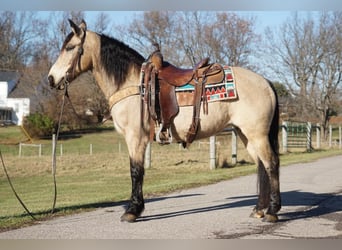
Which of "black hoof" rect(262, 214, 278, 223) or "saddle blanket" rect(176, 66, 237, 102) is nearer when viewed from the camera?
"black hoof" rect(262, 214, 278, 223)

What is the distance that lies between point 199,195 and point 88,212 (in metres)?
2.82

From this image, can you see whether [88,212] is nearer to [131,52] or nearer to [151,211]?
[151,211]

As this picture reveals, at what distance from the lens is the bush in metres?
43.9

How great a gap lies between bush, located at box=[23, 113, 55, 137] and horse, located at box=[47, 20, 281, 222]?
3811cm

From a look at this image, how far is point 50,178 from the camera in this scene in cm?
1839

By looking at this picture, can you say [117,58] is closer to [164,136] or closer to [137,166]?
[164,136]

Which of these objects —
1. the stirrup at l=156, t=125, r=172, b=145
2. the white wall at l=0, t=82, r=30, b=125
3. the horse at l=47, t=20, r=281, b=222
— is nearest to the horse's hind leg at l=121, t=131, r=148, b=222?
the horse at l=47, t=20, r=281, b=222

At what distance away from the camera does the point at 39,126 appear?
43969 millimetres

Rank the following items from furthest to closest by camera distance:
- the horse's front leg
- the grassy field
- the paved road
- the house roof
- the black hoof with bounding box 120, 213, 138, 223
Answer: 1. the house roof
2. the grassy field
3. the horse's front leg
4. the black hoof with bounding box 120, 213, 138, 223
5. the paved road

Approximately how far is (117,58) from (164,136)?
1417 mm

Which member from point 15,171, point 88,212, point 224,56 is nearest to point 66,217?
point 88,212

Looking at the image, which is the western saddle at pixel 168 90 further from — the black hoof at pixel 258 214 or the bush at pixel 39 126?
the bush at pixel 39 126

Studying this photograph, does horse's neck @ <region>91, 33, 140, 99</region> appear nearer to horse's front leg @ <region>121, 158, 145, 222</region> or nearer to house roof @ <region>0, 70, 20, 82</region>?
horse's front leg @ <region>121, 158, 145, 222</region>

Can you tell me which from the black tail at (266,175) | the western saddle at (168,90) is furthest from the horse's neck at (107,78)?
the black tail at (266,175)
